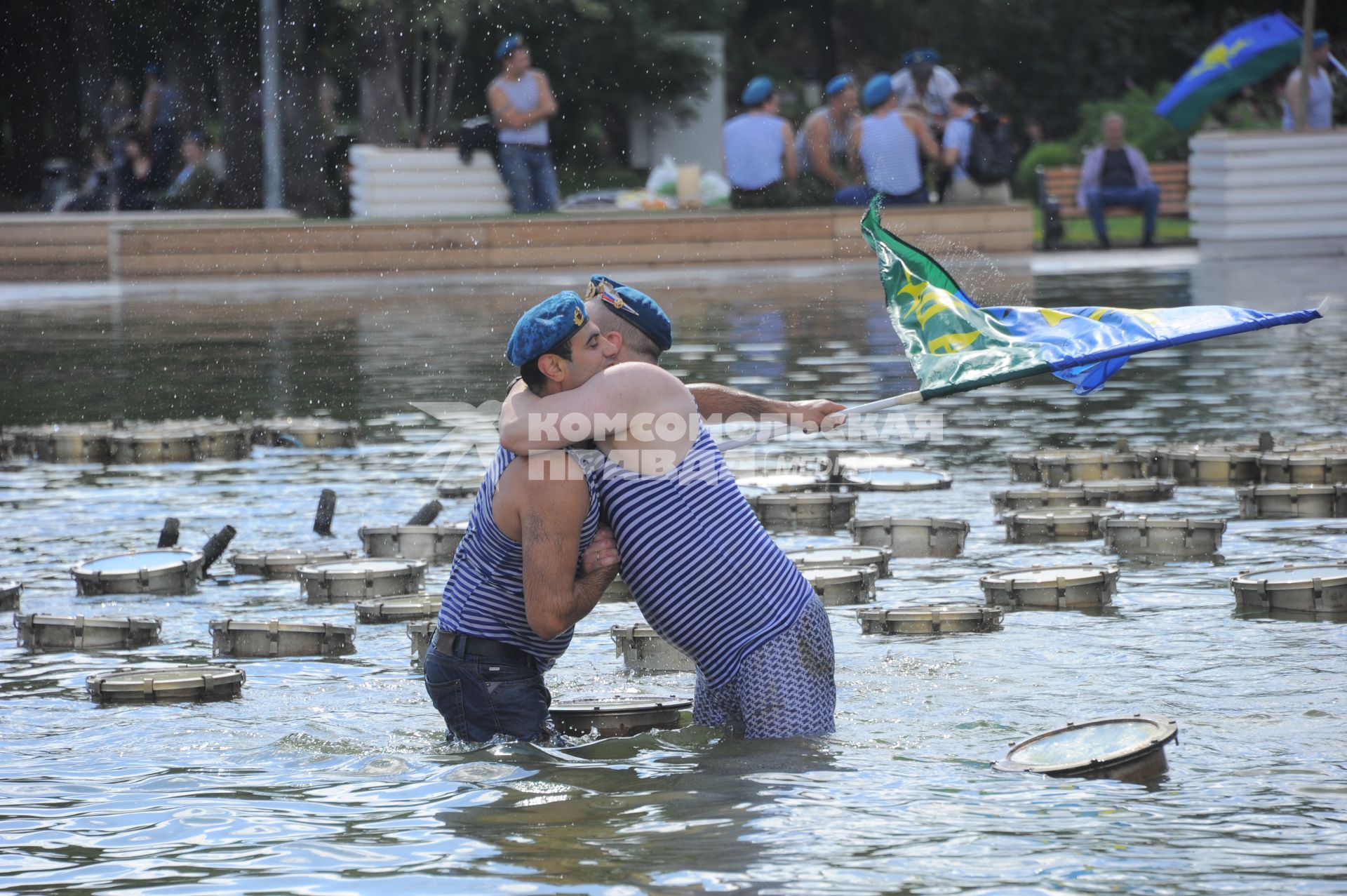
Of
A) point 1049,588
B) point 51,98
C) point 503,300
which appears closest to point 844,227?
point 503,300

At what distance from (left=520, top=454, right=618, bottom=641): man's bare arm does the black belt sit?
28cm

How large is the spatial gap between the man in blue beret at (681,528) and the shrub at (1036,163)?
29381 mm

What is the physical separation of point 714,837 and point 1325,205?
2264cm

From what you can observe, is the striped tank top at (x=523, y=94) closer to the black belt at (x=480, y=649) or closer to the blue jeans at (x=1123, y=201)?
the blue jeans at (x=1123, y=201)

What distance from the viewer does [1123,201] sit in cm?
2662

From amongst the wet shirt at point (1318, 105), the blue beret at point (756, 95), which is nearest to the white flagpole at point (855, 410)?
the blue beret at point (756, 95)

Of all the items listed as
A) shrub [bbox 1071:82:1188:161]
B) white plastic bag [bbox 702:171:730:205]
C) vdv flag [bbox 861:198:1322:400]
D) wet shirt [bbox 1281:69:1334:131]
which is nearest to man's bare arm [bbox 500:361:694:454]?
vdv flag [bbox 861:198:1322:400]

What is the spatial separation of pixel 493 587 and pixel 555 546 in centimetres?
37

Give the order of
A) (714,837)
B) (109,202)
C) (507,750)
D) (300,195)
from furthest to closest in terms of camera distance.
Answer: (300,195) < (109,202) < (507,750) < (714,837)

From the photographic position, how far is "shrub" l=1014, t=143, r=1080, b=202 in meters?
35.0

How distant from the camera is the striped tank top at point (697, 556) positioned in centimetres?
591

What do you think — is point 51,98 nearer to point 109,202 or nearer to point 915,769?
point 109,202

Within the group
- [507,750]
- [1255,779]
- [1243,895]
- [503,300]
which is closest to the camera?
[1243,895]

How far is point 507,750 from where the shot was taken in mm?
6270
